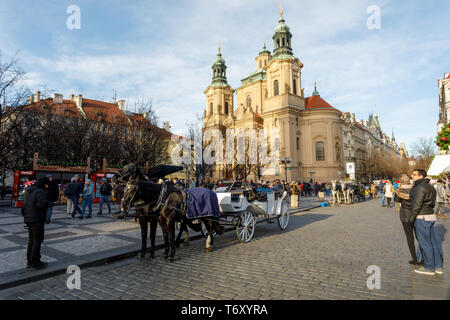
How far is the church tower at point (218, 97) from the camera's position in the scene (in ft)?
208

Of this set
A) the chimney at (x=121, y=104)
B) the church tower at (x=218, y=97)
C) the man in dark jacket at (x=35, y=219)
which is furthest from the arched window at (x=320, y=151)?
the man in dark jacket at (x=35, y=219)

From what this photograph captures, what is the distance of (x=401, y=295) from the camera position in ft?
12.6

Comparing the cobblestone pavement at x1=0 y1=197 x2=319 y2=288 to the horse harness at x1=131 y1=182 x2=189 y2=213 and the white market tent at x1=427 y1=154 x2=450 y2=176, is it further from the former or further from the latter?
the white market tent at x1=427 y1=154 x2=450 y2=176

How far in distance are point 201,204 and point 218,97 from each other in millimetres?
60156

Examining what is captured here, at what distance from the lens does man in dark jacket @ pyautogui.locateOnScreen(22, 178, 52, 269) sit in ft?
16.9

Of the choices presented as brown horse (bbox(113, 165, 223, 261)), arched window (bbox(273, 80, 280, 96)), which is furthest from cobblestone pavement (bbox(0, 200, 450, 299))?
arched window (bbox(273, 80, 280, 96))

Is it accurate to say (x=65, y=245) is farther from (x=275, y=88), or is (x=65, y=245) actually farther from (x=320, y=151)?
(x=275, y=88)

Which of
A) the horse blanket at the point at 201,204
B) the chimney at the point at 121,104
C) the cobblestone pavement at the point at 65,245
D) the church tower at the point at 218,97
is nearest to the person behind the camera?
the cobblestone pavement at the point at 65,245

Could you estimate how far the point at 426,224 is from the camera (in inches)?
190

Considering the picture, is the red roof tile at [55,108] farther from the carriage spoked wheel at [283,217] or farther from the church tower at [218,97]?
the church tower at [218,97]

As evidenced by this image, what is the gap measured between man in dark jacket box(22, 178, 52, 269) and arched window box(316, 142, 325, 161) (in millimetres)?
51565

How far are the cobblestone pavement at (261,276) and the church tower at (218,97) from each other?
5656cm

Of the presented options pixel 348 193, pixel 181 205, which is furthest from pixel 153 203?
pixel 348 193
